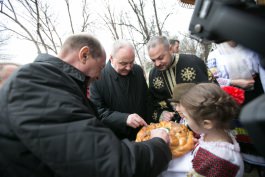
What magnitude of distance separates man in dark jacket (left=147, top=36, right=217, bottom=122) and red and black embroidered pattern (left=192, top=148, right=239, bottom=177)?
1.41m

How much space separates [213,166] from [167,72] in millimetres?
1829

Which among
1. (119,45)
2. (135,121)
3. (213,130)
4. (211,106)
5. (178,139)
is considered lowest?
(135,121)

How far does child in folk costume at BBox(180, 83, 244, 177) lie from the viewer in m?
1.69

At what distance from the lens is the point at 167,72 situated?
10.9ft

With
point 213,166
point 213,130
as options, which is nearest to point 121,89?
point 213,130

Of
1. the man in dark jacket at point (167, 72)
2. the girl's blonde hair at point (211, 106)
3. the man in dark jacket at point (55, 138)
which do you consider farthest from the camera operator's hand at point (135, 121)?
the man in dark jacket at point (55, 138)

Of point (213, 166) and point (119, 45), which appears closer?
point (213, 166)

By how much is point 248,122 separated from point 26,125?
3.30 ft

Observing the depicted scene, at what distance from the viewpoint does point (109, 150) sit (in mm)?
1209

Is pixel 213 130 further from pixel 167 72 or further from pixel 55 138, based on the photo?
pixel 167 72

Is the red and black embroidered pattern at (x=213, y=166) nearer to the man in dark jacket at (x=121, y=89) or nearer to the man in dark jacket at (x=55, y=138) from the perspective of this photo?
the man in dark jacket at (x=55, y=138)

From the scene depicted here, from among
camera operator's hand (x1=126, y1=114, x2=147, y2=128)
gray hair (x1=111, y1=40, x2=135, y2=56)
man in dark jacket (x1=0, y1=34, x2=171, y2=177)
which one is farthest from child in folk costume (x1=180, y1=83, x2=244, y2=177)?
gray hair (x1=111, y1=40, x2=135, y2=56)

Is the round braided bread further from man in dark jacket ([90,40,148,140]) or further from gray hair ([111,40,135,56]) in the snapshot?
gray hair ([111,40,135,56])

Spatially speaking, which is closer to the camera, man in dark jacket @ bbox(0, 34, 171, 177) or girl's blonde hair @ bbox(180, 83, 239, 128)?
man in dark jacket @ bbox(0, 34, 171, 177)
